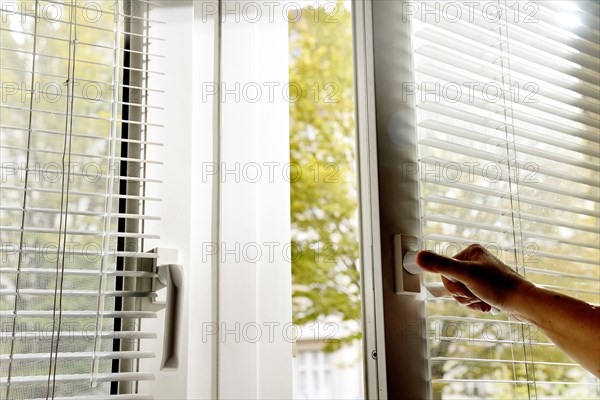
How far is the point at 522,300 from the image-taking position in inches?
32.4

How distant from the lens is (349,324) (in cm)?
343

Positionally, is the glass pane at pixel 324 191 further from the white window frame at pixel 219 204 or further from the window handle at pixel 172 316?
the window handle at pixel 172 316

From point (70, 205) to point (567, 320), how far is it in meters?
0.67

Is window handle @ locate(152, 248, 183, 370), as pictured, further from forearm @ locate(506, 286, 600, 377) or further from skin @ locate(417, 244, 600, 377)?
forearm @ locate(506, 286, 600, 377)

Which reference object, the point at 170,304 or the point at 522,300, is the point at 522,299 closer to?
the point at 522,300

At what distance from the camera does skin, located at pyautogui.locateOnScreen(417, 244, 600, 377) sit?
75 centimetres

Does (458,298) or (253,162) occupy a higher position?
(253,162)

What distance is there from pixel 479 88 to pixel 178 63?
20.5 inches

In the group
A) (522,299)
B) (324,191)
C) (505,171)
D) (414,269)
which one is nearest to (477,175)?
(505,171)

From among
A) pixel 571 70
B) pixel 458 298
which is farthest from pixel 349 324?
pixel 458 298

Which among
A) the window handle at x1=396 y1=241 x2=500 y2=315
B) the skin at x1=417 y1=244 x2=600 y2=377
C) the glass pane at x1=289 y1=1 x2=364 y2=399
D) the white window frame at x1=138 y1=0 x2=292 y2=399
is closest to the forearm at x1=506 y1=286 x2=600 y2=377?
the skin at x1=417 y1=244 x2=600 y2=377

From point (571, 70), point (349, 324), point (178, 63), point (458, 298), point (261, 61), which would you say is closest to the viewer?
point (458, 298)

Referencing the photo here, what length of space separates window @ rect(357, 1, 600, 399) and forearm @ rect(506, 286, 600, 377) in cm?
24

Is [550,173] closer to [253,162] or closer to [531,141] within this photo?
[531,141]
